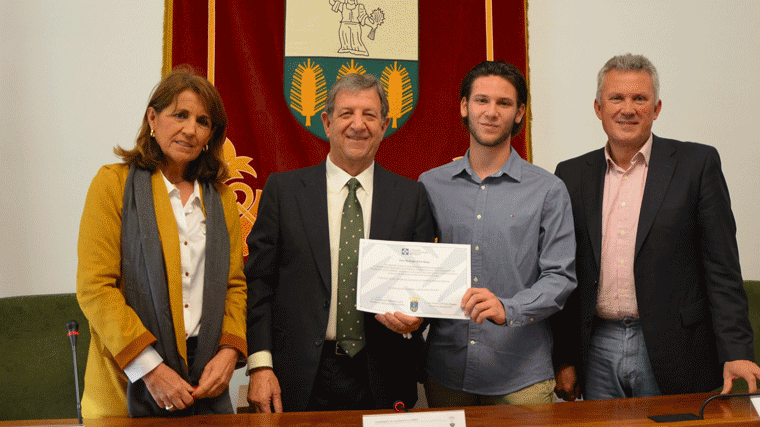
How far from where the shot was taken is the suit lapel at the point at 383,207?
1.85 m

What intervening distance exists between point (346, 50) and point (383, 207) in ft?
4.72

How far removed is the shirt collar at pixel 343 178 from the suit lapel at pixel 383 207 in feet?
0.06

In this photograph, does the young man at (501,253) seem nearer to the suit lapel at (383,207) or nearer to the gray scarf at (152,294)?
the suit lapel at (383,207)

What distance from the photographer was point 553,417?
5.04 feet

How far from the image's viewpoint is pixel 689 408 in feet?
5.24

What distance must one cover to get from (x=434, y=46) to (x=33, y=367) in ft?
8.10

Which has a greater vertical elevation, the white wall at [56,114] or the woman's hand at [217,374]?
the white wall at [56,114]

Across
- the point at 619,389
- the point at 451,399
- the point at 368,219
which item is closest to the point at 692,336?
the point at 619,389

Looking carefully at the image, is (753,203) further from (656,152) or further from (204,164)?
(204,164)

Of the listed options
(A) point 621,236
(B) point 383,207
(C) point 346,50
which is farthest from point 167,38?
(A) point 621,236

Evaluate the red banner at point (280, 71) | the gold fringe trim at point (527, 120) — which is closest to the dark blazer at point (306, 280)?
the red banner at point (280, 71)

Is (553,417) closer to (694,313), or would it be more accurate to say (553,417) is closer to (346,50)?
(694,313)

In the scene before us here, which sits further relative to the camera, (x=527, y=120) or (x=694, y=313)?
(x=527, y=120)

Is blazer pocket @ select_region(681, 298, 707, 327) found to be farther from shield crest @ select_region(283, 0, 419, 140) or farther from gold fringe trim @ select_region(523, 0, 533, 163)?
shield crest @ select_region(283, 0, 419, 140)
